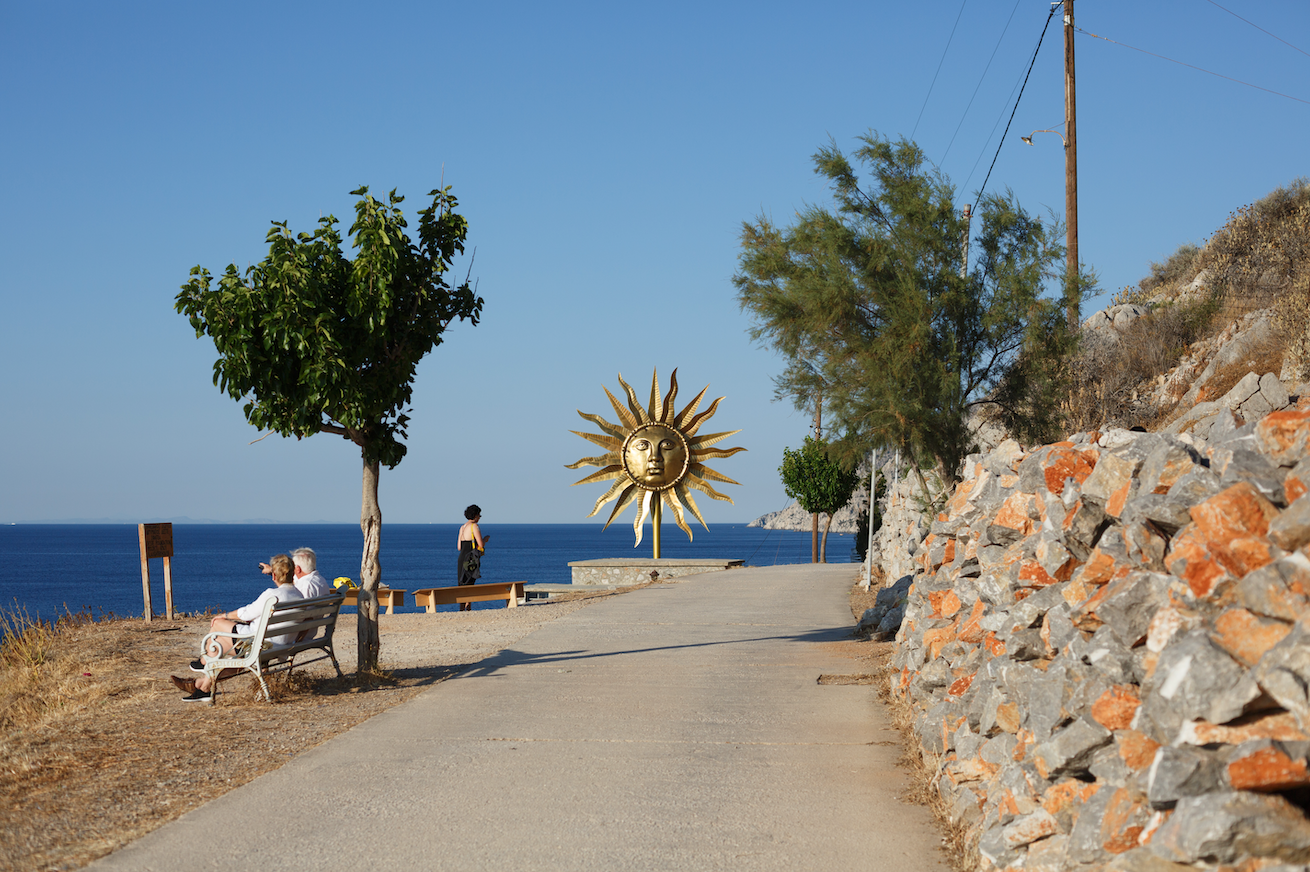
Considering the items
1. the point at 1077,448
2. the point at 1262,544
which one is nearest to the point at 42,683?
the point at 1077,448

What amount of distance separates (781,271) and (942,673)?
917cm

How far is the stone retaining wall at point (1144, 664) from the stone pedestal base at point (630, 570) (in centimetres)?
1824

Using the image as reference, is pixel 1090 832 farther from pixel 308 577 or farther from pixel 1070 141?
pixel 1070 141

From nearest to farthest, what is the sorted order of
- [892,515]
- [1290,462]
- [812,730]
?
[1290,462] → [812,730] → [892,515]

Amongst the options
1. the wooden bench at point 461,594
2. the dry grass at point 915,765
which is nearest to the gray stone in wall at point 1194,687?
the dry grass at point 915,765

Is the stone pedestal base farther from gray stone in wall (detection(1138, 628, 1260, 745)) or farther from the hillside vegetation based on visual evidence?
gray stone in wall (detection(1138, 628, 1260, 745))

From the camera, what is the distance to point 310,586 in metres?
9.63

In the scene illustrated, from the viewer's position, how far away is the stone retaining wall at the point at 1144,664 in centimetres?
299

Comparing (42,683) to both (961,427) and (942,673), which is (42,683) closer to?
(942,673)

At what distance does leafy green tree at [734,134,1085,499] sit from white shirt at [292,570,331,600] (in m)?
7.39

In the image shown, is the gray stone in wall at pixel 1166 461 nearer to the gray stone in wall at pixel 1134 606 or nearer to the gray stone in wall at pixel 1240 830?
the gray stone in wall at pixel 1134 606

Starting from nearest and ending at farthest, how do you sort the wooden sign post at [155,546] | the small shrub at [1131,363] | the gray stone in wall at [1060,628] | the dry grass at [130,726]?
the gray stone in wall at [1060,628] → the dry grass at [130,726] → the small shrub at [1131,363] → the wooden sign post at [155,546]

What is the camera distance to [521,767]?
21.4ft

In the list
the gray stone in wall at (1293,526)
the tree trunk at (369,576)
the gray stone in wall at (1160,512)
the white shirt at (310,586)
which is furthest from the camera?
the tree trunk at (369,576)
